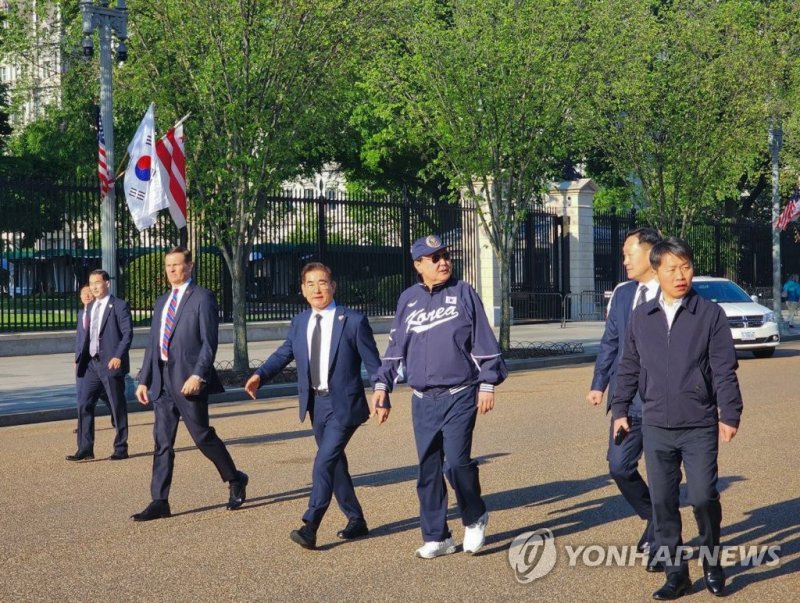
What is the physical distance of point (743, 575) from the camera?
6.13 meters

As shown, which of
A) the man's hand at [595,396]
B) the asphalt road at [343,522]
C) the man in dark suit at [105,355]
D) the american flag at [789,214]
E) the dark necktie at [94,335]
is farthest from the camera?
the american flag at [789,214]

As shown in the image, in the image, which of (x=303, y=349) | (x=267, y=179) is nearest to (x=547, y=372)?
(x=267, y=179)

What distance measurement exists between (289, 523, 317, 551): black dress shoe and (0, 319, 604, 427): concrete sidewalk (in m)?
8.48

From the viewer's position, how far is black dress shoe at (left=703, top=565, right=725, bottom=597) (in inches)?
225

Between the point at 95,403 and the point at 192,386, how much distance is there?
11.8 feet

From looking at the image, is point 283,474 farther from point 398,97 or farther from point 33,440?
point 398,97

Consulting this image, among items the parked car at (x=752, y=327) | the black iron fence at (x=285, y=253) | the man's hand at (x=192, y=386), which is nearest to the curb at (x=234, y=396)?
the parked car at (x=752, y=327)

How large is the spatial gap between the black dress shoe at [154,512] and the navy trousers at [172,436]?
0.15 feet

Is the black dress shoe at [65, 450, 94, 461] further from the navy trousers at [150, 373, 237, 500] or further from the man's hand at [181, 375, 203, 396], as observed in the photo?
the man's hand at [181, 375, 203, 396]

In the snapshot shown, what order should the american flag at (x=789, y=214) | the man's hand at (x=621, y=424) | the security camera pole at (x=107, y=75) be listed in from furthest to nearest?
the american flag at (x=789, y=214)
the security camera pole at (x=107, y=75)
the man's hand at (x=621, y=424)

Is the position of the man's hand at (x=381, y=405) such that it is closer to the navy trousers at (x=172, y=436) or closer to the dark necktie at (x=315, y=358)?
the dark necktie at (x=315, y=358)

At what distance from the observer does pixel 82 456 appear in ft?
35.6

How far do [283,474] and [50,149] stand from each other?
117 ft

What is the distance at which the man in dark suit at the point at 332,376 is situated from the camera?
7168mm
